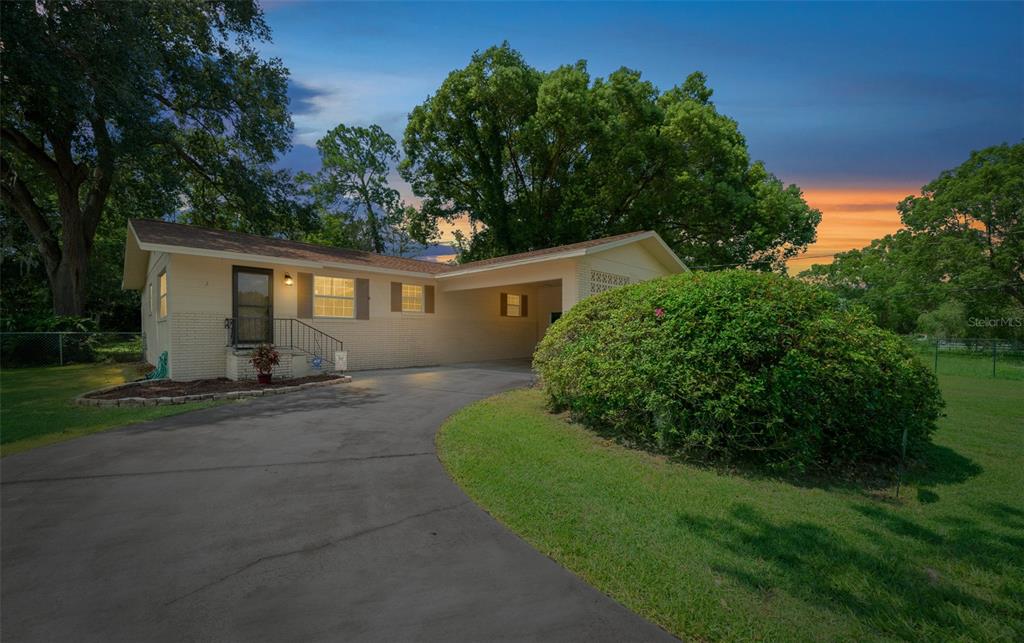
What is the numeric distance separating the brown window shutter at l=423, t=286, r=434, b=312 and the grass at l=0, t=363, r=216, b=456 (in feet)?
25.9

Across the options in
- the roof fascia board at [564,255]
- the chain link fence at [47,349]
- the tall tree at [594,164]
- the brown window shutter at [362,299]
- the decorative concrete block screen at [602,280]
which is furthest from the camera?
the tall tree at [594,164]

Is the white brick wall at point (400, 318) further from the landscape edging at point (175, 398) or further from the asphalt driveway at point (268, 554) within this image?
the asphalt driveway at point (268, 554)

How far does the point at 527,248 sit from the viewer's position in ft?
79.2

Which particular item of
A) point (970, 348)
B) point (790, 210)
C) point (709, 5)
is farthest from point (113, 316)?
point (970, 348)

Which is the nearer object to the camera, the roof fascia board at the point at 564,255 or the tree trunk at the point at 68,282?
the roof fascia board at the point at 564,255

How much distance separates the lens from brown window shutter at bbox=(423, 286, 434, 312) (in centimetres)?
1532

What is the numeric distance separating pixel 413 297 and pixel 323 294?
315 cm

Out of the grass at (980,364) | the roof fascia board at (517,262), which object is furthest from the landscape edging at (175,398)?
the grass at (980,364)

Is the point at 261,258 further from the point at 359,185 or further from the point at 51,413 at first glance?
the point at 359,185

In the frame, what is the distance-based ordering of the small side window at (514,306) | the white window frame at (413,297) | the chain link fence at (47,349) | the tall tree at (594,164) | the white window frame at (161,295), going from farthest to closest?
1. the tall tree at (594,164)
2. the small side window at (514,306)
3. the chain link fence at (47,349)
4. the white window frame at (413,297)
5. the white window frame at (161,295)

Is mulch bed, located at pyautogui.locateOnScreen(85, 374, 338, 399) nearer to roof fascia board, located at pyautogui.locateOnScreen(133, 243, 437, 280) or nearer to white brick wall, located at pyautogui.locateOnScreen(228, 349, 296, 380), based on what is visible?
white brick wall, located at pyautogui.locateOnScreen(228, 349, 296, 380)

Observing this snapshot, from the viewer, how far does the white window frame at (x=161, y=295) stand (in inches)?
456

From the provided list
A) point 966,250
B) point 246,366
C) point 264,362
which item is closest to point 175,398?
point 264,362

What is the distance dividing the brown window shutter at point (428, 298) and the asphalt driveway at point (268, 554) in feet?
33.3
